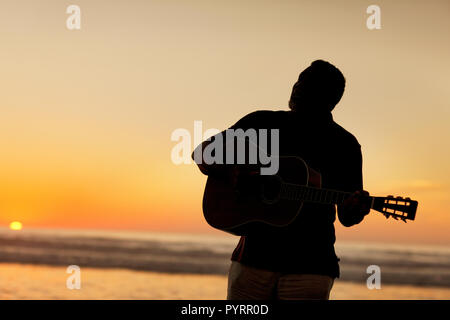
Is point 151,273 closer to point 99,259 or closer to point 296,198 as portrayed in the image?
point 99,259

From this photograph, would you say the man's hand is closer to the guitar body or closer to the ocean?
the guitar body

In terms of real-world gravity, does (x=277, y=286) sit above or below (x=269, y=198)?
below

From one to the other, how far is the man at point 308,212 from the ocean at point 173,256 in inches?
367

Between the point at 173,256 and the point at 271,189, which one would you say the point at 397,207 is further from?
the point at 173,256

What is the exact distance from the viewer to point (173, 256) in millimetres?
13758

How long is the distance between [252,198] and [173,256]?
458 inches

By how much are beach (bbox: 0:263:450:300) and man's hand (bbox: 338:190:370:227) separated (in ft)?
18.3

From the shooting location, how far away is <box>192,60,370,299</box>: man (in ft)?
6.84

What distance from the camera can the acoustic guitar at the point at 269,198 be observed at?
224 centimetres

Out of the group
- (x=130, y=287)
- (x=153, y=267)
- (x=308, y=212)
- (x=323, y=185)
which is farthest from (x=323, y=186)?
(x=153, y=267)

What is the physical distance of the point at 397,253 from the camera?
15.6m

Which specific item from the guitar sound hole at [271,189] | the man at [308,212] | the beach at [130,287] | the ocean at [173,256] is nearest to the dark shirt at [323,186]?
the man at [308,212]
